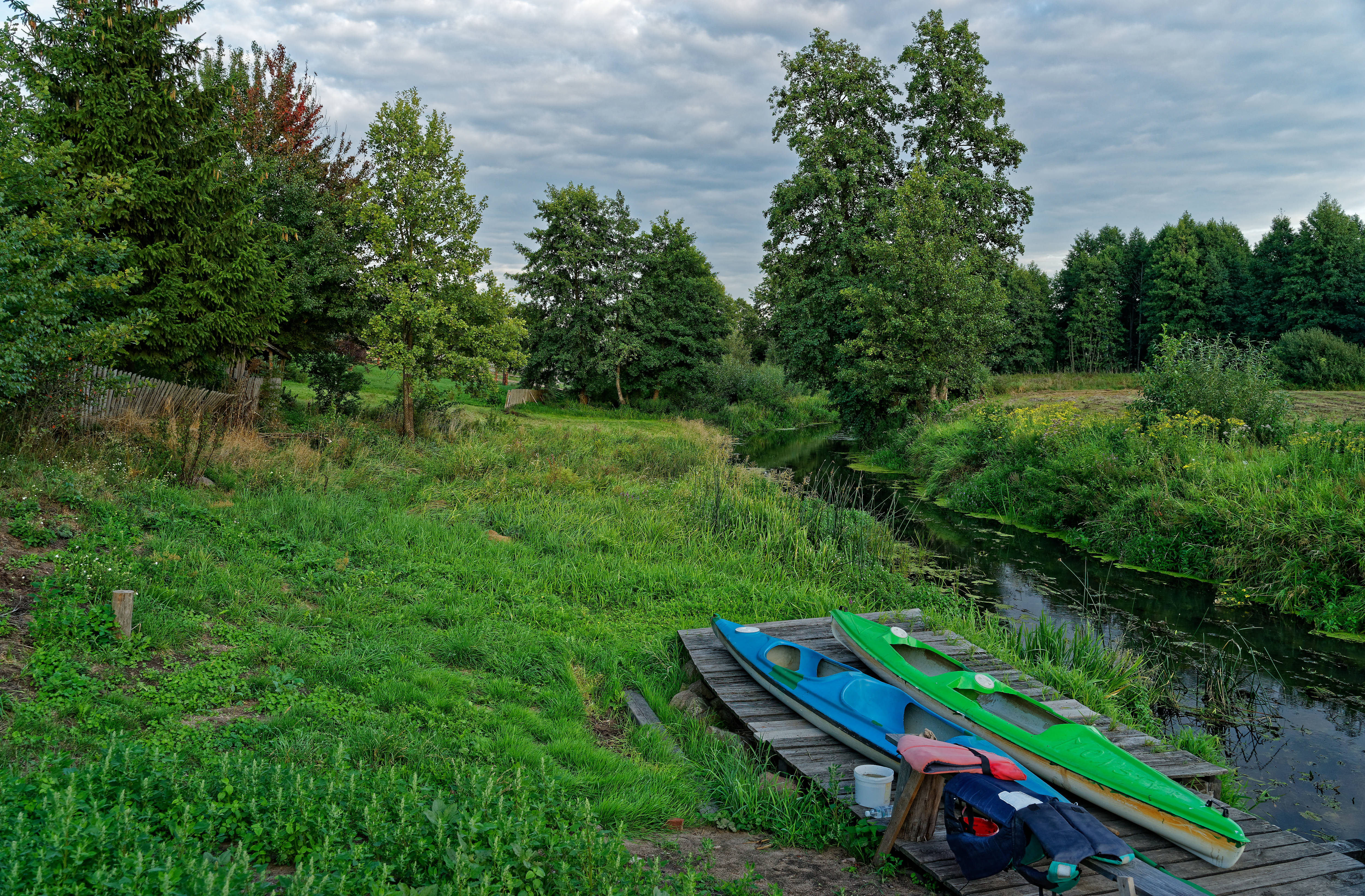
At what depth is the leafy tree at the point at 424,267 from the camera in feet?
53.2

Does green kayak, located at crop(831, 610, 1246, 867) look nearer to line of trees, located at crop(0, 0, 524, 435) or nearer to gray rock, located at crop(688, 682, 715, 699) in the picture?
gray rock, located at crop(688, 682, 715, 699)

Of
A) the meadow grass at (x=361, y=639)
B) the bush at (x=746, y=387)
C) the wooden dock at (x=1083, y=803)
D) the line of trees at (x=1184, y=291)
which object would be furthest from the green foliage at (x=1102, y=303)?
the wooden dock at (x=1083, y=803)

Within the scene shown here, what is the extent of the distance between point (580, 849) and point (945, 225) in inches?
923

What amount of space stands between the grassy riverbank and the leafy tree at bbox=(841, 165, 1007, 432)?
5338 millimetres

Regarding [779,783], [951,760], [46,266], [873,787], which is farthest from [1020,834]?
[46,266]

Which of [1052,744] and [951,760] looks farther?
[1052,744]

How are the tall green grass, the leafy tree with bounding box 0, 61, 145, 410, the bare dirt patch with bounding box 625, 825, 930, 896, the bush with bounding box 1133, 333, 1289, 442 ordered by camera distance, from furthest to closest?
the bush with bounding box 1133, 333, 1289, 442 → the tall green grass → the leafy tree with bounding box 0, 61, 145, 410 → the bare dirt patch with bounding box 625, 825, 930, 896

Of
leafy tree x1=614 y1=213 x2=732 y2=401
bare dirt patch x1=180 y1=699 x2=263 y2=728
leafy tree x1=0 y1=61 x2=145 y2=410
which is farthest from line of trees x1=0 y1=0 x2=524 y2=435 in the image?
leafy tree x1=614 y1=213 x2=732 y2=401

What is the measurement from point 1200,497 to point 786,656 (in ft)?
29.4

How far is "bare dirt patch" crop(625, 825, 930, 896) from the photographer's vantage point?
3818mm

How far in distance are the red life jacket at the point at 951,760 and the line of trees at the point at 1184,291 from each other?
104ft

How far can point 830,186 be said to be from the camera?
25625 millimetres

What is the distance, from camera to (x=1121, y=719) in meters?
6.39

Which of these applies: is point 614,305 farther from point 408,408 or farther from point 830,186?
point 408,408
